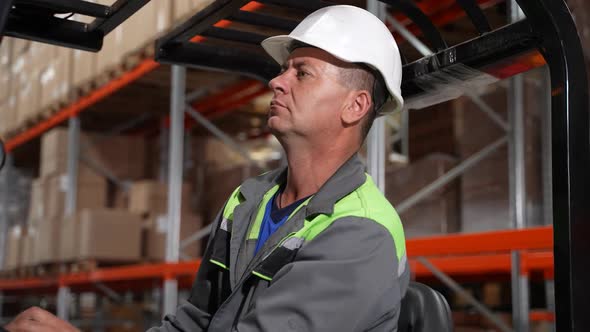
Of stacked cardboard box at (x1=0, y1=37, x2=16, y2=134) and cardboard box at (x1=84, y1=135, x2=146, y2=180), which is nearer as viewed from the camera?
cardboard box at (x1=84, y1=135, x2=146, y2=180)

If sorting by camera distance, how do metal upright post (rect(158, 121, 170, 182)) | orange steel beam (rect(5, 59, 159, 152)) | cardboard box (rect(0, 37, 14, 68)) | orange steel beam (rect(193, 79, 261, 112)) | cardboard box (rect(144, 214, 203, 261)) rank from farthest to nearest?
cardboard box (rect(0, 37, 14, 68)), metal upright post (rect(158, 121, 170, 182)), cardboard box (rect(144, 214, 203, 261)), orange steel beam (rect(193, 79, 261, 112)), orange steel beam (rect(5, 59, 159, 152))

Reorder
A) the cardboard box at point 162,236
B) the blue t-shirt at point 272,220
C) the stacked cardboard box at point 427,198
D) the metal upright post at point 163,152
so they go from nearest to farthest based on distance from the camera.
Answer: the blue t-shirt at point 272,220
the stacked cardboard box at point 427,198
the cardboard box at point 162,236
the metal upright post at point 163,152

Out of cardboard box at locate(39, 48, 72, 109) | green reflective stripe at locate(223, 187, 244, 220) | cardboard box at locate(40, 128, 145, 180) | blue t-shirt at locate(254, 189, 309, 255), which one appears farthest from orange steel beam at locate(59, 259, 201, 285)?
blue t-shirt at locate(254, 189, 309, 255)

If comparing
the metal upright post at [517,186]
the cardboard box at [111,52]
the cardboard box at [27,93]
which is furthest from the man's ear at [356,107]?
the cardboard box at [27,93]

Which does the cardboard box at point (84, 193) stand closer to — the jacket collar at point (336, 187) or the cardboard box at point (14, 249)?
the cardboard box at point (14, 249)

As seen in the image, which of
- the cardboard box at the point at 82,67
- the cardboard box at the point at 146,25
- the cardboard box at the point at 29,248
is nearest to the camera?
the cardboard box at the point at 146,25

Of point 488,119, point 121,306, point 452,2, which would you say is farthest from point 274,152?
point 452,2

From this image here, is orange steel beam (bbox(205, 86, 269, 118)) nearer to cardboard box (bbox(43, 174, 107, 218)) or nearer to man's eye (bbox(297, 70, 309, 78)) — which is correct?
cardboard box (bbox(43, 174, 107, 218))

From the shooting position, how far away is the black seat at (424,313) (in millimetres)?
2320

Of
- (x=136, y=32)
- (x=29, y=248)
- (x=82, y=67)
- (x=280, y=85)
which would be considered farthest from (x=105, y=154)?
(x=280, y=85)

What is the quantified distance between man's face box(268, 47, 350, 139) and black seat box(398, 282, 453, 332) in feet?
1.75

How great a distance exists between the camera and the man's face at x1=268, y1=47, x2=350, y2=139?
235 centimetres

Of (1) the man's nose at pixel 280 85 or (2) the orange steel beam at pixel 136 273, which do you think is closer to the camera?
(1) the man's nose at pixel 280 85

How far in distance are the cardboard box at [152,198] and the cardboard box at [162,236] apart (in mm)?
127
